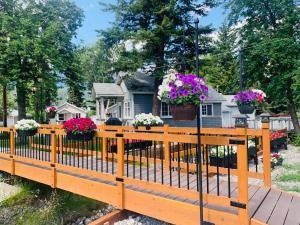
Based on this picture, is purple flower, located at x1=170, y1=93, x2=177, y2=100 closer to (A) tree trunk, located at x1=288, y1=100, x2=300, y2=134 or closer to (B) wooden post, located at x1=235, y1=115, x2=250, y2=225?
(B) wooden post, located at x1=235, y1=115, x2=250, y2=225

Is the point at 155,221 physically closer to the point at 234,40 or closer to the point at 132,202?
the point at 132,202

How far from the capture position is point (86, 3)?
74.6ft

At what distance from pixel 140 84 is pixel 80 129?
57.7 feet

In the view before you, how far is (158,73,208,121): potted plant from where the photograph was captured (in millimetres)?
3756

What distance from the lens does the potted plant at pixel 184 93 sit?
3.76m

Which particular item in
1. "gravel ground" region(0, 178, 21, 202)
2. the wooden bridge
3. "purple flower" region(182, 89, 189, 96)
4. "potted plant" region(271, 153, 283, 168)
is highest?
"purple flower" region(182, 89, 189, 96)

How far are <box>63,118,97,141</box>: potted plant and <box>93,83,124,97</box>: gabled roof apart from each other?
57.4ft

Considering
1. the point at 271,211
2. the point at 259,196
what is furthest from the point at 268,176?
the point at 271,211

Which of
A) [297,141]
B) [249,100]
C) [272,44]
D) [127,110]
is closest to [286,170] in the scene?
[249,100]

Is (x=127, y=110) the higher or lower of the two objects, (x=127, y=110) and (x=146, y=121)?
the higher

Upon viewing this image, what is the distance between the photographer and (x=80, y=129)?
6.28 metres

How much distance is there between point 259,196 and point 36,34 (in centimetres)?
1732

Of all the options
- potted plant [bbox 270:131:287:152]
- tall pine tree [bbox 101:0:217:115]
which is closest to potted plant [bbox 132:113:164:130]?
potted plant [bbox 270:131:287:152]

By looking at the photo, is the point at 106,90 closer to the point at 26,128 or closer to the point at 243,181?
the point at 26,128
